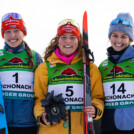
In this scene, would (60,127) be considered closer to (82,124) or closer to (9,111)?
(82,124)

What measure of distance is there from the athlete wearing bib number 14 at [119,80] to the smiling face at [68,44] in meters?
0.57

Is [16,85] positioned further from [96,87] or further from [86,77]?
[96,87]

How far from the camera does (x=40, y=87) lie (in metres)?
3.35

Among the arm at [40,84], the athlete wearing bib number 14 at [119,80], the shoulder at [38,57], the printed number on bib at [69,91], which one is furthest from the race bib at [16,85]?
the athlete wearing bib number 14 at [119,80]

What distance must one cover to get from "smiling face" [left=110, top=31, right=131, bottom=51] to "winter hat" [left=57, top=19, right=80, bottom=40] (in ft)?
1.90

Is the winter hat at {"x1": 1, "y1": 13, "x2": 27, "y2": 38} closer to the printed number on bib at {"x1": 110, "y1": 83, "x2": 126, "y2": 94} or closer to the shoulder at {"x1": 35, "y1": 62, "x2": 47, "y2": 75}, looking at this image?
the shoulder at {"x1": 35, "y1": 62, "x2": 47, "y2": 75}

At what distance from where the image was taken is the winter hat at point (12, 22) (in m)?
3.70

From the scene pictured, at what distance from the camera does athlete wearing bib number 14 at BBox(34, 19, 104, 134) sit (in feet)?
10.2

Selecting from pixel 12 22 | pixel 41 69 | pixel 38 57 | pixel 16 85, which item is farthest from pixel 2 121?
pixel 12 22

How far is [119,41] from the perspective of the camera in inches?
135

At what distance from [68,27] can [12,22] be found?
3.22 feet

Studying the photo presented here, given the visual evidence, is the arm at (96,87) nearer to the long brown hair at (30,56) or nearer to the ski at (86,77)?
the ski at (86,77)

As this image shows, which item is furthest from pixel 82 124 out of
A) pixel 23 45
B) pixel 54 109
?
pixel 23 45

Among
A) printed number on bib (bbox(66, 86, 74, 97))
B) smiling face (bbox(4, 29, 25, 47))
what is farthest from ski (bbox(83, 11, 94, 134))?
smiling face (bbox(4, 29, 25, 47))
